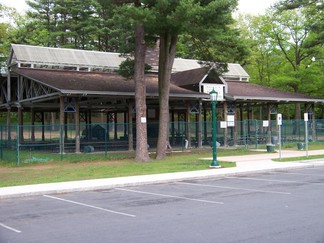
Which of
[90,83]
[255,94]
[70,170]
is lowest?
[70,170]

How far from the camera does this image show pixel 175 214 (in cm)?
960

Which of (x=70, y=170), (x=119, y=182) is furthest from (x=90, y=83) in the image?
(x=119, y=182)

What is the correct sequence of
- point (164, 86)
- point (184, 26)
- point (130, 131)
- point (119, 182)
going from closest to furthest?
point (119, 182) < point (184, 26) < point (164, 86) < point (130, 131)

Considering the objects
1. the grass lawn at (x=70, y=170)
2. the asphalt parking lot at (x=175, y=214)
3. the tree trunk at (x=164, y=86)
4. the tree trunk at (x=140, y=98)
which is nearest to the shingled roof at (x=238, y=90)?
the tree trunk at (x=164, y=86)

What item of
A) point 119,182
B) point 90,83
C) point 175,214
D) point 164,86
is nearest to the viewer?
point 175,214

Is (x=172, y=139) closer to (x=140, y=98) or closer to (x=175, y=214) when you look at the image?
(x=140, y=98)

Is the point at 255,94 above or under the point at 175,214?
above

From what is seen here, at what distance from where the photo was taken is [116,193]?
44.3ft

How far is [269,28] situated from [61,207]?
45918 mm

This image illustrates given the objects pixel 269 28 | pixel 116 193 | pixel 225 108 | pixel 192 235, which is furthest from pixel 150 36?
pixel 269 28

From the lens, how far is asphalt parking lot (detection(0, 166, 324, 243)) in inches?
299

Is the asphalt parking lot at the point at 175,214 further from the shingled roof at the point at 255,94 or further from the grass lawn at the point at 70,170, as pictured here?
the shingled roof at the point at 255,94

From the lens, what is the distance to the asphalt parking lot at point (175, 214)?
299 inches

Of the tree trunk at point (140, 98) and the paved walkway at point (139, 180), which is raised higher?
the tree trunk at point (140, 98)
